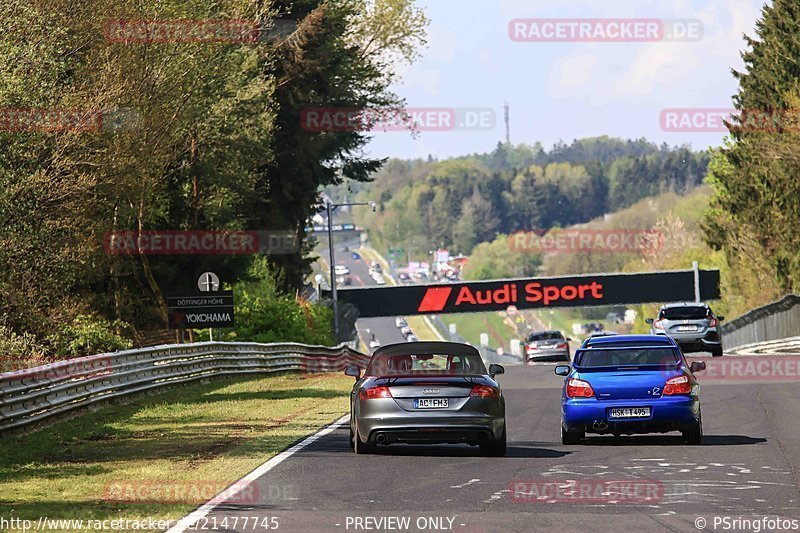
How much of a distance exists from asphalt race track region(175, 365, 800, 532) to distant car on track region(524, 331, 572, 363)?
101ft

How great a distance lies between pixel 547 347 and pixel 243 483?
126 ft

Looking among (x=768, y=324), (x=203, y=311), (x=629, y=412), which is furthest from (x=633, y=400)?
(x=768, y=324)

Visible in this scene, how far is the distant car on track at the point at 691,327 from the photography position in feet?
141

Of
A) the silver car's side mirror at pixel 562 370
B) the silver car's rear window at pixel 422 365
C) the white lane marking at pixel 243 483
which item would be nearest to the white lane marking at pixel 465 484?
the white lane marking at pixel 243 483

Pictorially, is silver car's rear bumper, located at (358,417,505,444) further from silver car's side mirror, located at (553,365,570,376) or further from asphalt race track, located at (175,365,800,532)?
silver car's side mirror, located at (553,365,570,376)

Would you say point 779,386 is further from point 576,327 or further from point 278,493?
point 576,327

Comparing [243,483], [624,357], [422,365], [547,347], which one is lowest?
[547,347]

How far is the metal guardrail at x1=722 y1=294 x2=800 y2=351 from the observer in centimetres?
4784

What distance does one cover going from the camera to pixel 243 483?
14.4 m

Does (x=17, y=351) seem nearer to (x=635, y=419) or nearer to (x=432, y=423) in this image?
(x=432, y=423)

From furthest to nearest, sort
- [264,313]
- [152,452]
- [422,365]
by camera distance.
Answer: [264,313] < [152,452] < [422,365]

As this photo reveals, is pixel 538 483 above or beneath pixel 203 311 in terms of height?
beneath

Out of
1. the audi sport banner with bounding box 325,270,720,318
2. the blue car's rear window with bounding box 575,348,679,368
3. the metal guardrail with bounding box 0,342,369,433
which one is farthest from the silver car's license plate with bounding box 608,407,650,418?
the audi sport banner with bounding box 325,270,720,318

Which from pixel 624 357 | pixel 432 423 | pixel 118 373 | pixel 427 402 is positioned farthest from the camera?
pixel 118 373
